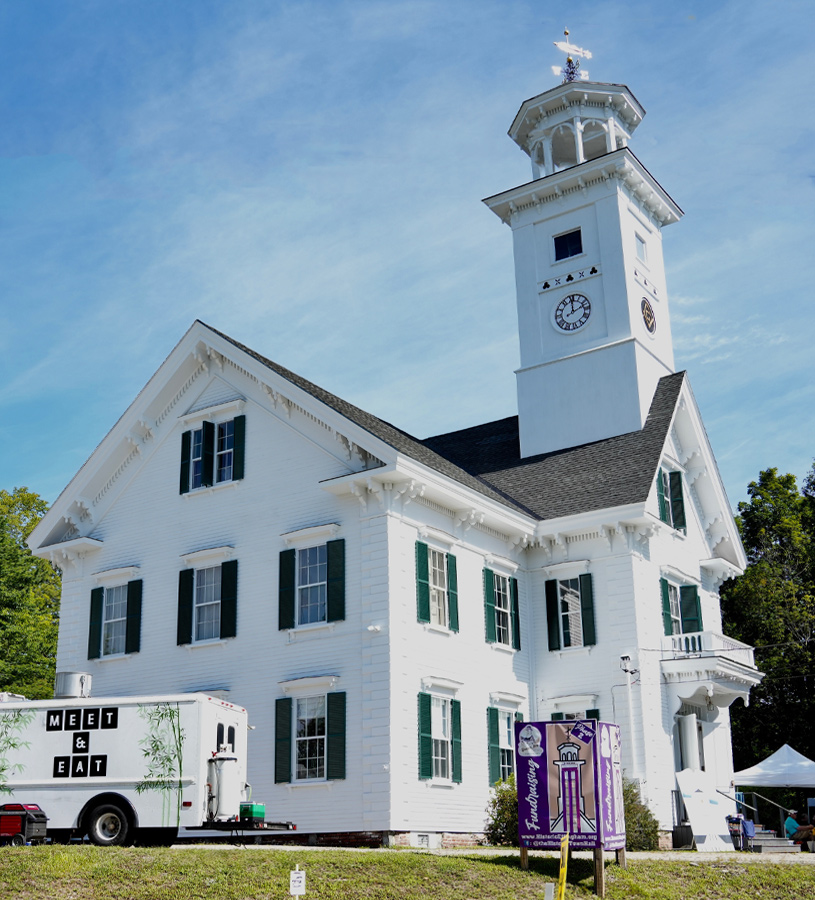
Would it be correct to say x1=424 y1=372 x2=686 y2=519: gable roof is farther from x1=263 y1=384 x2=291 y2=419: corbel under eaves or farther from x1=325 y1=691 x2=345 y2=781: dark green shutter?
x1=325 y1=691 x2=345 y2=781: dark green shutter

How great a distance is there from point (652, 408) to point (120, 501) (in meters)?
15.0

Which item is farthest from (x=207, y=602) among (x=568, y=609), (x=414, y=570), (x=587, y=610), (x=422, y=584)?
(x=587, y=610)

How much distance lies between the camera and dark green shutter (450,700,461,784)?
23.6 meters

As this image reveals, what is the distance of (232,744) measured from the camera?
19.8 m

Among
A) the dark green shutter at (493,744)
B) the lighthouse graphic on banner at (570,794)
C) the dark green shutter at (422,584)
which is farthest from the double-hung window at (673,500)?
the lighthouse graphic on banner at (570,794)

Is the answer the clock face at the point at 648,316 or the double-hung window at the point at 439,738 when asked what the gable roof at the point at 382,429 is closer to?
the double-hung window at the point at 439,738

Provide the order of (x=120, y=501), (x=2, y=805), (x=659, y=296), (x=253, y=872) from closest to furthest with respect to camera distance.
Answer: (x=253, y=872) → (x=2, y=805) → (x=120, y=501) → (x=659, y=296)

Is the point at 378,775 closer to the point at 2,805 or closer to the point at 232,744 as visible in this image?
the point at 232,744

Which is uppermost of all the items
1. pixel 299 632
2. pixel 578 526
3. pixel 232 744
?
pixel 578 526

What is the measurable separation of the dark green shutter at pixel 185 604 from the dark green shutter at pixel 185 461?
2.20 meters

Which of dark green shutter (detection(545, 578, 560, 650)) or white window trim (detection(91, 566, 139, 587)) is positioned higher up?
white window trim (detection(91, 566, 139, 587))

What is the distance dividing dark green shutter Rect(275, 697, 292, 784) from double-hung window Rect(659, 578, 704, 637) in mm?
10512

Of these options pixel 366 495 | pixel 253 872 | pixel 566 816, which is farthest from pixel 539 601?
pixel 253 872

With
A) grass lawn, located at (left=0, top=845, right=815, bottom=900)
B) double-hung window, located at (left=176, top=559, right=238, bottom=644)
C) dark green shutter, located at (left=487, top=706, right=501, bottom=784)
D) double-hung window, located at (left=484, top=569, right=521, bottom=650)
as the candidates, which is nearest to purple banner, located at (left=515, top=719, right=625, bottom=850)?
grass lawn, located at (left=0, top=845, right=815, bottom=900)
